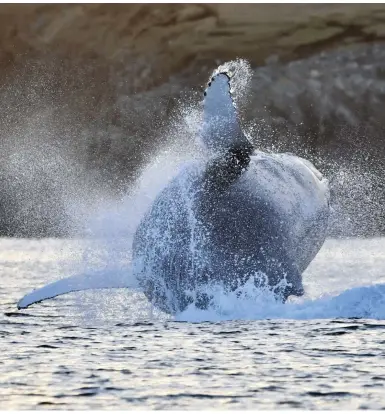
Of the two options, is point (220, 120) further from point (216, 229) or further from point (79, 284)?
point (79, 284)

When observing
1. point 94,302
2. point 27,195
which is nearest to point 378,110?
point 94,302

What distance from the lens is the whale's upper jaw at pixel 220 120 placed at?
54.8ft

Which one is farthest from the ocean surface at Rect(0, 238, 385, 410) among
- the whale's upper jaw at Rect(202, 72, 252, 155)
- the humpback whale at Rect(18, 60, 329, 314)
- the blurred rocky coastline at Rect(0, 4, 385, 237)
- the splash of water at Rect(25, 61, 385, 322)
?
the blurred rocky coastline at Rect(0, 4, 385, 237)

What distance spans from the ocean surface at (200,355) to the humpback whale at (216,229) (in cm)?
38

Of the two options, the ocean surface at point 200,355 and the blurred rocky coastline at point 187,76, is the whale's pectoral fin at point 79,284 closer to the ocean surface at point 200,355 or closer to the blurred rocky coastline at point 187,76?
the ocean surface at point 200,355

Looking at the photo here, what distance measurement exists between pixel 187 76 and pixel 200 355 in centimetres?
2670

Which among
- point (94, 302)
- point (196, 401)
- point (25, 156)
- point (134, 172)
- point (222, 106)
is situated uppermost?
point (25, 156)

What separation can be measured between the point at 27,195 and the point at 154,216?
194 ft

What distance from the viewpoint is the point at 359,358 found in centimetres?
1370

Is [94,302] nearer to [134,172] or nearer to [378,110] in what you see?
[378,110]

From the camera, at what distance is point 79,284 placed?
16.9 metres

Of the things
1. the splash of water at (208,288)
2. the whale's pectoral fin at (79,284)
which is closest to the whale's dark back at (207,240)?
the splash of water at (208,288)

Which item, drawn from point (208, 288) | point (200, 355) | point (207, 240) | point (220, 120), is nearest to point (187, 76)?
point (220, 120)

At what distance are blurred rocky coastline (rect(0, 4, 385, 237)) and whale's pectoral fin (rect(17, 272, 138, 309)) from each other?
6416mm
